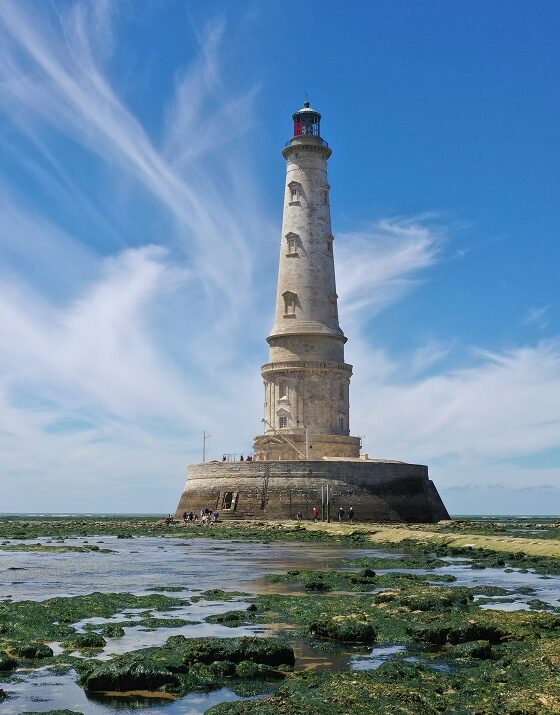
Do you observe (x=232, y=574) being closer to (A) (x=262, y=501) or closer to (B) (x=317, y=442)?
(A) (x=262, y=501)

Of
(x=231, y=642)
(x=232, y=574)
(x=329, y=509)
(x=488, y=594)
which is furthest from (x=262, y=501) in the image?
(x=231, y=642)

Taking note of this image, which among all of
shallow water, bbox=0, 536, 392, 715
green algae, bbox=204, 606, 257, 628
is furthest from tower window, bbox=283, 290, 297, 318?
green algae, bbox=204, 606, 257, 628

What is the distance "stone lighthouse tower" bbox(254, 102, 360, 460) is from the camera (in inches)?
1984

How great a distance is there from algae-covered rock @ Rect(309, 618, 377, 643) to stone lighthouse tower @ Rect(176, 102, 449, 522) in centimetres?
3190

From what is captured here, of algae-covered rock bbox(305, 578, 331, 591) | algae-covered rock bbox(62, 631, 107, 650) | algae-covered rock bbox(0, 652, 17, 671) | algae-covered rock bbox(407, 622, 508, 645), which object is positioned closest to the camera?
algae-covered rock bbox(0, 652, 17, 671)

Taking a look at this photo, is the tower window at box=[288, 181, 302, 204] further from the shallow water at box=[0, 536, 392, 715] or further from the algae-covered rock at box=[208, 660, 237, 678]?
the algae-covered rock at box=[208, 660, 237, 678]

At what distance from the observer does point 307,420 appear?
165 feet

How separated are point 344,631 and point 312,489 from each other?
32483mm

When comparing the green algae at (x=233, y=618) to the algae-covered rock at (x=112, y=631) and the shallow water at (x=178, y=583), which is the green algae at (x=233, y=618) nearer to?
the shallow water at (x=178, y=583)

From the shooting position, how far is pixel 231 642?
10211 millimetres

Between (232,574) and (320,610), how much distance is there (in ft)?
23.8

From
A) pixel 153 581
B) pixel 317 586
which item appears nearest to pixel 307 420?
pixel 153 581

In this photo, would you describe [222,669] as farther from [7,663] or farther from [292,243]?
[292,243]

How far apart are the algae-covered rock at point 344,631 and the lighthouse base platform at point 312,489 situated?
31.9 m
